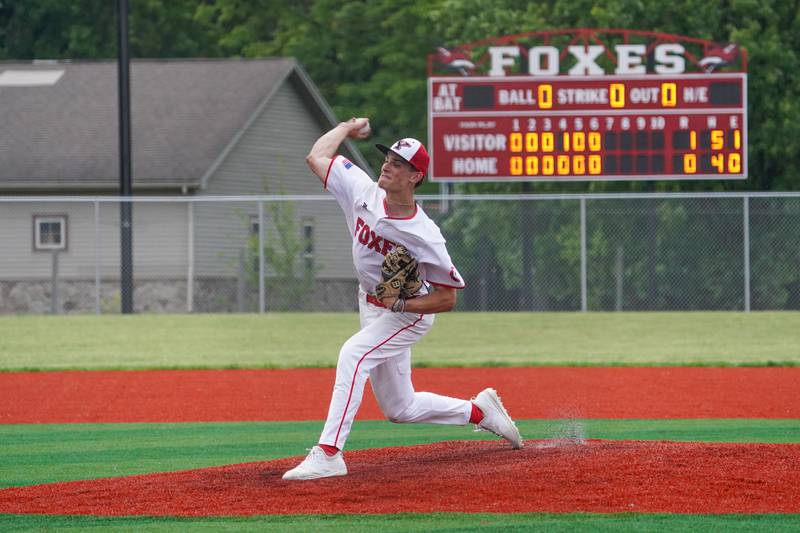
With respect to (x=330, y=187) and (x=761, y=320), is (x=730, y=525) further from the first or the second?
(x=761, y=320)

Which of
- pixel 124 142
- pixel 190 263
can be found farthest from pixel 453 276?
pixel 190 263

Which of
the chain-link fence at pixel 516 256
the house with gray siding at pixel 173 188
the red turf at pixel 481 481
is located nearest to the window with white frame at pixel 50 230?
the house with gray siding at pixel 173 188

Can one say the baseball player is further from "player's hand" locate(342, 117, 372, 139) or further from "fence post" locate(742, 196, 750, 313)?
"fence post" locate(742, 196, 750, 313)

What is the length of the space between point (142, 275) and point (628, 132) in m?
11.8

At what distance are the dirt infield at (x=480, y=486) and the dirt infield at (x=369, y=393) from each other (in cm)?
371

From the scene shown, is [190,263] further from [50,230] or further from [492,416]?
[492,416]

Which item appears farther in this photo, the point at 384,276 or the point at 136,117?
the point at 136,117

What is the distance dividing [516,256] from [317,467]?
786 inches

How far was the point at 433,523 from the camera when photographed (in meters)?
6.00

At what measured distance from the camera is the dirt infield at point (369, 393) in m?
11.9

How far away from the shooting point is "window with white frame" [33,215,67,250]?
102 feet

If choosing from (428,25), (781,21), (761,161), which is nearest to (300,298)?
(761,161)

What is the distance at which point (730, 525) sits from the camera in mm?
5938

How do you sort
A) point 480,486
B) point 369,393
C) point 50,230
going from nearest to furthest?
point 480,486, point 369,393, point 50,230
